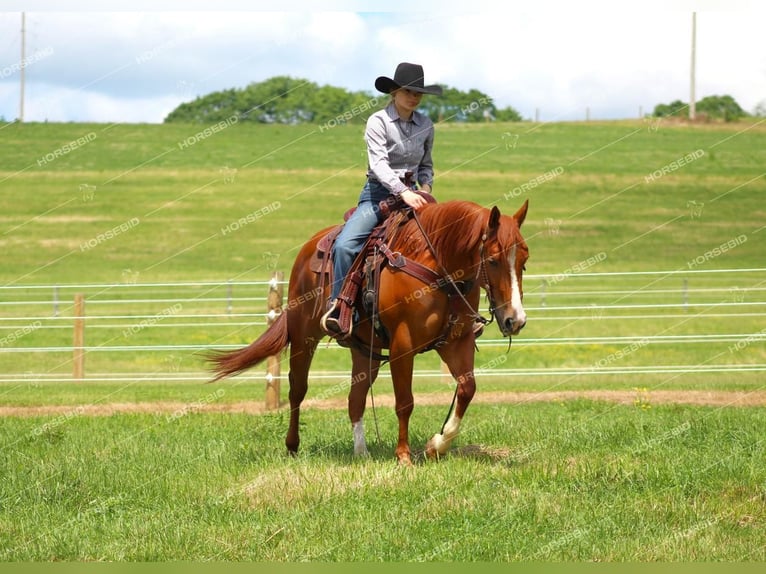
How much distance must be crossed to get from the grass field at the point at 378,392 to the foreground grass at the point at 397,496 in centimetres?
2

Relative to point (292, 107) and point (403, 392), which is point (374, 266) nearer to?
point (403, 392)

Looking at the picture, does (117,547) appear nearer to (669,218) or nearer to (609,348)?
(609,348)

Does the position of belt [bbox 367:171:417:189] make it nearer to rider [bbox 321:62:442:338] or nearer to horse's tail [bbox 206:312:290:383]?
rider [bbox 321:62:442:338]

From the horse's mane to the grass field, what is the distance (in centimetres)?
162

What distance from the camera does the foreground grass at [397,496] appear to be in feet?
18.7

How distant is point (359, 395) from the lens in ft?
27.9

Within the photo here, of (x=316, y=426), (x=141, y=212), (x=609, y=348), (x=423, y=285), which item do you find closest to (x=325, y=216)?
(x=141, y=212)

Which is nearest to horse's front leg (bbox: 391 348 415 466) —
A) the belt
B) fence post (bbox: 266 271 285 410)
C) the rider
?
the rider

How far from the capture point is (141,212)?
4109 cm

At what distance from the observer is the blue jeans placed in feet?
26.9

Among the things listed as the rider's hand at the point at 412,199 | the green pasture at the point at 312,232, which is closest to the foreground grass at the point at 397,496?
the rider's hand at the point at 412,199

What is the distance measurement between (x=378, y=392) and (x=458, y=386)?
812 cm

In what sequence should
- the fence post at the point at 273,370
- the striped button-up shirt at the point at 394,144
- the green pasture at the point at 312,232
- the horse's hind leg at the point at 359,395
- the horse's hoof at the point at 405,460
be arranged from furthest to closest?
the green pasture at the point at 312,232, the fence post at the point at 273,370, the horse's hind leg at the point at 359,395, the striped button-up shirt at the point at 394,144, the horse's hoof at the point at 405,460

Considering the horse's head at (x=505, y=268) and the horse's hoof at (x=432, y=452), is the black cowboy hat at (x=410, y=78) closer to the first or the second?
the horse's head at (x=505, y=268)
